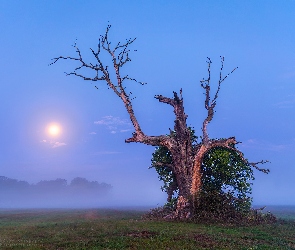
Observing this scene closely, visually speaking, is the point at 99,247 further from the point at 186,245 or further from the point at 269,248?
the point at 269,248

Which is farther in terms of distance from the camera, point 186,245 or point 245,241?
point 245,241

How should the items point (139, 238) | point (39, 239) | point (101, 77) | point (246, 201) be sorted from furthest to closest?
point (101, 77), point (246, 201), point (39, 239), point (139, 238)

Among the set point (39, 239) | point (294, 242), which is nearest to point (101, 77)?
point (39, 239)

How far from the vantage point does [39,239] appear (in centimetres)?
2333

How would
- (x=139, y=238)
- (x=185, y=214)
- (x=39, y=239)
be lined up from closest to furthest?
1. (x=139, y=238)
2. (x=39, y=239)
3. (x=185, y=214)

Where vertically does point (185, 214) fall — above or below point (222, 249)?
above

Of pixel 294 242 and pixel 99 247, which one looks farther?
pixel 294 242

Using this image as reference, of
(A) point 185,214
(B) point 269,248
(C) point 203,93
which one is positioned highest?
(C) point 203,93

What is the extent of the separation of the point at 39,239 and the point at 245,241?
1495 centimetres

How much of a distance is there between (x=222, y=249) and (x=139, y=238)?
226 inches

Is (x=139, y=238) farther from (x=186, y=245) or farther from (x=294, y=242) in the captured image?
(x=294, y=242)

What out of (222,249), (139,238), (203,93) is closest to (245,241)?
(222,249)

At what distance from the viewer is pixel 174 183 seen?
41.3 meters

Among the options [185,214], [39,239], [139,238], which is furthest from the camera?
[185,214]
